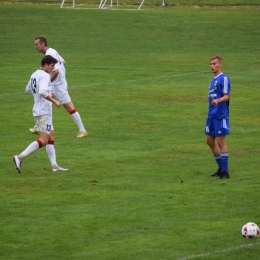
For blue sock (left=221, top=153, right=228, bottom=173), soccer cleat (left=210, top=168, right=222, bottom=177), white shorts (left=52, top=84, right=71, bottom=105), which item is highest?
white shorts (left=52, top=84, right=71, bottom=105)

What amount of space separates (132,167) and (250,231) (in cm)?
548

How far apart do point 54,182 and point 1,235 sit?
3356 millimetres

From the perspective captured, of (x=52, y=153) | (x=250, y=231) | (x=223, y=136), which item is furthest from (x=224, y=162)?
(x=250, y=231)

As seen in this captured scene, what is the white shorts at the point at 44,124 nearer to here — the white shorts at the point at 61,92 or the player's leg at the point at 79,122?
the player's leg at the point at 79,122

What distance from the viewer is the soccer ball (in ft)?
37.1

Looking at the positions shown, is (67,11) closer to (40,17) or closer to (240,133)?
(40,17)

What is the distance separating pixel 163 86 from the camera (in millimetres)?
29297

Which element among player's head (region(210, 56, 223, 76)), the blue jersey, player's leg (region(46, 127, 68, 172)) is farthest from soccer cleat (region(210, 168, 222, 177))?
player's leg (region(46, 127, 68, 172))

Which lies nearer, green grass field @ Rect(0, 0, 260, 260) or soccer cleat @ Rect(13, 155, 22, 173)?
green grass field @ Rect(0, 0, 260, 260)

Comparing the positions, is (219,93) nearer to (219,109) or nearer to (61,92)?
(219,109)

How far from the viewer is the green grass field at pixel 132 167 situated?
11.5 metres

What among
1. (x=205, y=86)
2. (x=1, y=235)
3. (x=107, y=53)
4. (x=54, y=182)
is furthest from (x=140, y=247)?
(x=107, y=53)

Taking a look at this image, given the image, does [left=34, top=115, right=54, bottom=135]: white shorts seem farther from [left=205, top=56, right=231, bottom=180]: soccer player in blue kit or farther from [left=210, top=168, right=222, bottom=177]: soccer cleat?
[left=210, top=168, right=222, bottom=177]: soccer cleat

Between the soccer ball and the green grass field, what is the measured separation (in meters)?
0.12
